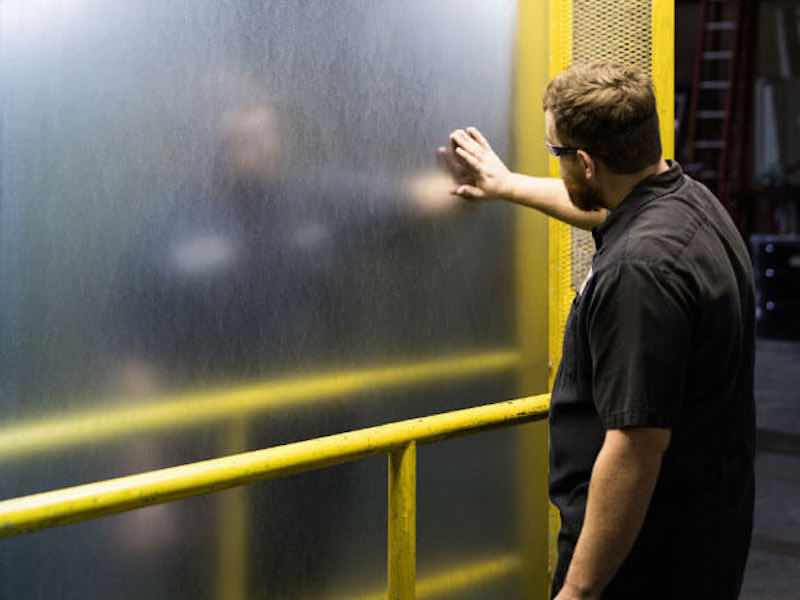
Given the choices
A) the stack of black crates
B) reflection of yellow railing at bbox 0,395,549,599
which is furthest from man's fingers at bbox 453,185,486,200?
the stack of black crates

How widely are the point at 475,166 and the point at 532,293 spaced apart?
1.34 ft

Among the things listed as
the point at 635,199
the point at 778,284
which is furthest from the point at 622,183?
the point at 778,284

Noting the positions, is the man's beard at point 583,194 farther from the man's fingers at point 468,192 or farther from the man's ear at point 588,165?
the man's fingers at point 468,192

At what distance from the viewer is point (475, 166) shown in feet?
8.75

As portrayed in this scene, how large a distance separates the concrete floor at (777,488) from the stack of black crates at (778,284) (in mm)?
1424

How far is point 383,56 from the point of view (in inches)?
97.3

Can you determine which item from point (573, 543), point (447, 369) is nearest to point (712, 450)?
point (573, 543)

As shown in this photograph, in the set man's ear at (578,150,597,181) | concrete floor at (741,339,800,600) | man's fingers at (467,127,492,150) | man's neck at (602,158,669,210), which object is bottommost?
concrete floor at (741,339,800,600)

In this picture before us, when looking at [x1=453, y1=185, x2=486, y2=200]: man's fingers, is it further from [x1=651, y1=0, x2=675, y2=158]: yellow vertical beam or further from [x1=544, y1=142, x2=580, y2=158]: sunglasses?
[x1=544, y1=142, x2=580, y2=158]: sunglasses

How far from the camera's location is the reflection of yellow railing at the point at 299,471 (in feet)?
5.51

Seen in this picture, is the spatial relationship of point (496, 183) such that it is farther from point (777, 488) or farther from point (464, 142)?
point (777, 488)

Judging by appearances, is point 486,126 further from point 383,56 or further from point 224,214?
point 224,214

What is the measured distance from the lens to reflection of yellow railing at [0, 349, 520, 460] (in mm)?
1968

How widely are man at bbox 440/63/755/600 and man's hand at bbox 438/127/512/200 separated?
2.00 ft
